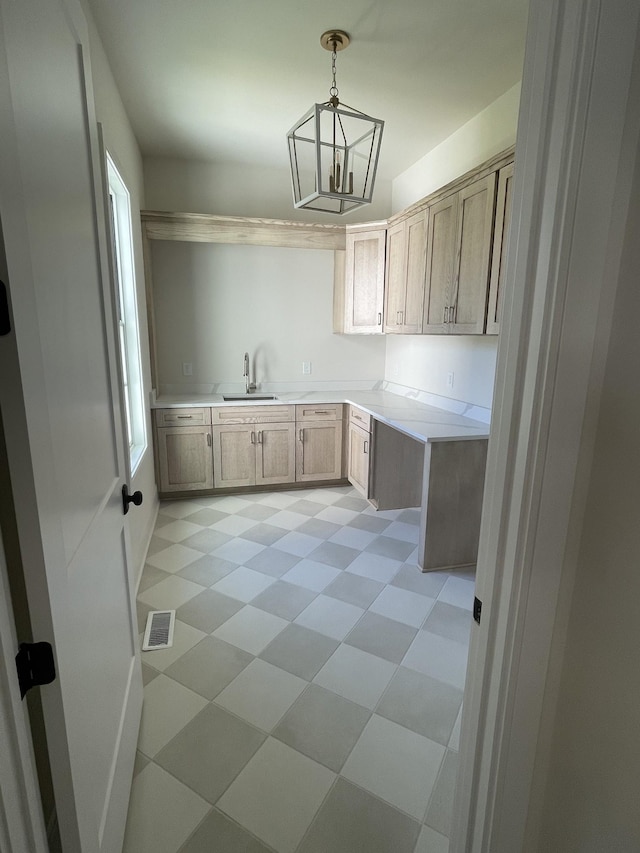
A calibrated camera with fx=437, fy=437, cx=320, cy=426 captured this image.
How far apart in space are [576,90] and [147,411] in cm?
339

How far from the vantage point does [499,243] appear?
2.43 meters

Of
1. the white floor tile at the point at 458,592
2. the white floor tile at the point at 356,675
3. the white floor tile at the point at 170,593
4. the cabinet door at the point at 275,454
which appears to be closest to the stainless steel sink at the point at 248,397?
the cabinet door at the point at 275,454

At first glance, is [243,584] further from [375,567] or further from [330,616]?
[375,567]

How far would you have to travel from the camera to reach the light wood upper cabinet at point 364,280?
3896mm

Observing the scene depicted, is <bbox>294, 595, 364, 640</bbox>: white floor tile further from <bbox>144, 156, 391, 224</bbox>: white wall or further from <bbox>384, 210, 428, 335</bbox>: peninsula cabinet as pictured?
<bbox>144, 156, 391, 224</bbox>: white wall

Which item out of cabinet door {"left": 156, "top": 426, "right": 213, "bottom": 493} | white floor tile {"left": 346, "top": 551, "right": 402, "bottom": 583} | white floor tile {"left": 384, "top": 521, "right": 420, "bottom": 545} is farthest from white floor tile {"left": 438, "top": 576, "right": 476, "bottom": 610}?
cabinet door {"left": 156, "top": 426, "right": 213, "bottom": 493}

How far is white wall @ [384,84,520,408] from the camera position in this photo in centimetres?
288

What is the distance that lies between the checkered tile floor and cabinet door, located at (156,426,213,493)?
2.48ft

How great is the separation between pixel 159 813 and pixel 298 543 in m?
1.87

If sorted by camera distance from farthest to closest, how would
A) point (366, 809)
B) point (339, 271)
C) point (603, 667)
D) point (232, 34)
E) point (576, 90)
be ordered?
point (339, 271) < point (232, 34) < point (366, 809) < point (603, 667) < point (576, 90)

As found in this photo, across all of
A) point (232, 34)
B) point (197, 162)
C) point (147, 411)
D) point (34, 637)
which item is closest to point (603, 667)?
point (34, 637)

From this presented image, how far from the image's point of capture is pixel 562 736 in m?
0.88

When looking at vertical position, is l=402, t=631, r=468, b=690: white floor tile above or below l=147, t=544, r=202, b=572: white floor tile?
above

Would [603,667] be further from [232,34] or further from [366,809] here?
[232,34]
